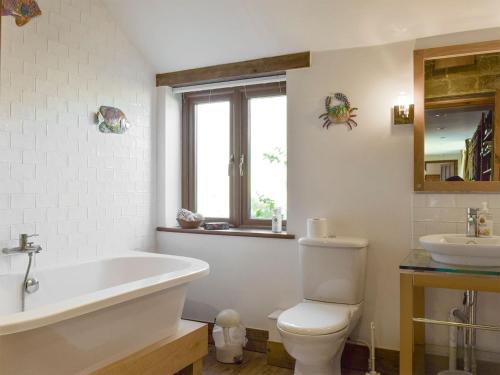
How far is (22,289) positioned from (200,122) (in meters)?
1.96

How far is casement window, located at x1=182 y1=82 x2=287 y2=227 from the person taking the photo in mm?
3457

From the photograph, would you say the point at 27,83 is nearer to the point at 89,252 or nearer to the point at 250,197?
the point at 89,252

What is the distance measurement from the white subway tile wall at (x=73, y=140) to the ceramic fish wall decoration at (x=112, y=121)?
5 centimetres

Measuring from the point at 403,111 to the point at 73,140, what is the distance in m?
2.15

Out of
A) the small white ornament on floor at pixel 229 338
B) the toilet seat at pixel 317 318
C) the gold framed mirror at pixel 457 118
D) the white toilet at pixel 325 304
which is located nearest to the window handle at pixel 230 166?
the white toilet at pixel 325 304

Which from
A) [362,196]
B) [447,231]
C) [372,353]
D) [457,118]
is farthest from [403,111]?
[372,353]

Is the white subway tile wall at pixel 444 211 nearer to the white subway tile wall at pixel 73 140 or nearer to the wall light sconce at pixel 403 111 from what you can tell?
the wall light sconce at pixel 403 111

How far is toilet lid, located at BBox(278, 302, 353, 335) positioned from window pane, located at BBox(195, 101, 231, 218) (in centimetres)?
127

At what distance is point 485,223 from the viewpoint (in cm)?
241

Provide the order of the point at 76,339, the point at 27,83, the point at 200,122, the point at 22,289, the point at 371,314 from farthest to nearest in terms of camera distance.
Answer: the point at 200,122, the point at 371,314, the point at 27,83, the point at 22,289, the point at 76,339

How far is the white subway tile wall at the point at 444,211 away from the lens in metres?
2.59

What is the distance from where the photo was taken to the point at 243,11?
294 cm

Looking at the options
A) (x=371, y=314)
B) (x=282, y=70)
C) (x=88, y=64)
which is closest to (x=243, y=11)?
(x=282, y=70)

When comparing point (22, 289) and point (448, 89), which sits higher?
point (448, 89)
